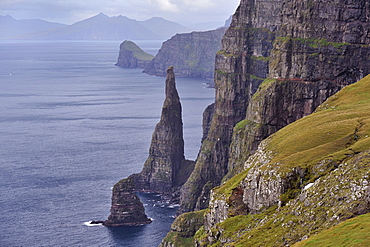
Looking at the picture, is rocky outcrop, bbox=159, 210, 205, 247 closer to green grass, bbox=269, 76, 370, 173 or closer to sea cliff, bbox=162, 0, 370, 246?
sea cliff, bbox=162, 0, 370, 246

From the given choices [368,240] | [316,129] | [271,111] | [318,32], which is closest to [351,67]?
[318,32]

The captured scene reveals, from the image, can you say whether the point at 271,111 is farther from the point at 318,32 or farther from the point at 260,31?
the point at 260,31

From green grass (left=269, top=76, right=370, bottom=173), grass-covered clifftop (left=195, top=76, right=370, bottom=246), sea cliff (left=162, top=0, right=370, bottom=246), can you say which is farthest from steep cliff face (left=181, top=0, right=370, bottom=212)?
grass-covered clifftop (left=195, top=76, right=370, bottom=246)

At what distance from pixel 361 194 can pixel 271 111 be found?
78859 mm

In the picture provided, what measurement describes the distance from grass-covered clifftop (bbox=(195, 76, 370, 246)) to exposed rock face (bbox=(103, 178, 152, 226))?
7818cm

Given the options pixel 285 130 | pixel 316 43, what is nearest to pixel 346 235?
pixel 285 130

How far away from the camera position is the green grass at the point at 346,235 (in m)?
47.2

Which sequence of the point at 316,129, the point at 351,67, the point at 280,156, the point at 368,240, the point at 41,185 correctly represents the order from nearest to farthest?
1. the point at 368,240
2. the point at 280,156
3. the point at 316,129
4. the point at 351,67
5. the point at 41,185

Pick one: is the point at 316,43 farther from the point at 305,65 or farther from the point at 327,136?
the point at 327,136

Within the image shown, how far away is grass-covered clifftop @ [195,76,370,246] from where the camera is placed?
5894cm

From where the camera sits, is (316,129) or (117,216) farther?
(117,216)

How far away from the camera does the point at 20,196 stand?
182 meters

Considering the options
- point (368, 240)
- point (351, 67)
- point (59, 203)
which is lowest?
point (59, 203)

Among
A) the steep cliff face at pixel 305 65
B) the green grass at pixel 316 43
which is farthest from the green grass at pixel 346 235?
the green grass at pixel 316 43
